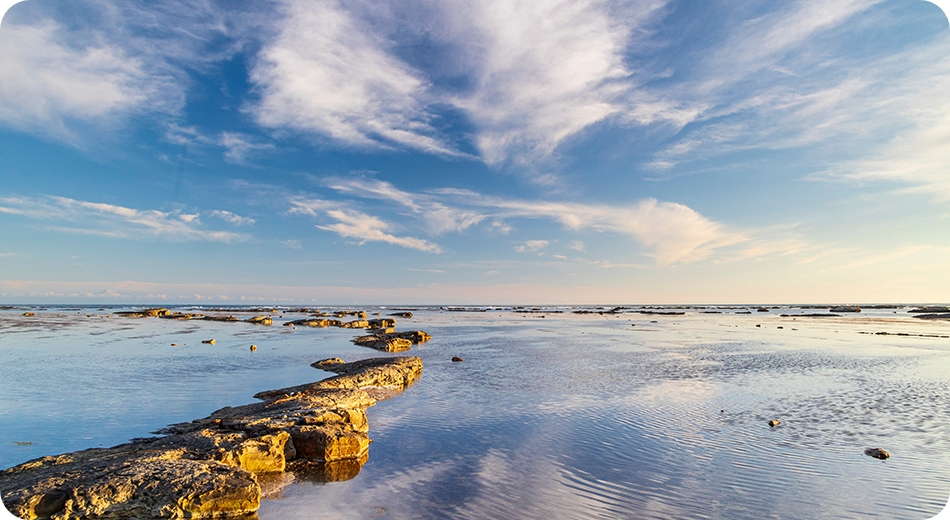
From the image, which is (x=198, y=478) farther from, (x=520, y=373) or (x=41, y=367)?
(x=41, y=367)

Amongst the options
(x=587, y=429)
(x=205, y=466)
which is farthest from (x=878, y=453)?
(x=205, y=466)

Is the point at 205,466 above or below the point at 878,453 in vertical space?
above

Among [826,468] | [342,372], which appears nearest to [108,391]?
[342,372]

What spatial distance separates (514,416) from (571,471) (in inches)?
201

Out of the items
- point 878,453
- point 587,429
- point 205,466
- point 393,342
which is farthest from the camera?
point 393,342

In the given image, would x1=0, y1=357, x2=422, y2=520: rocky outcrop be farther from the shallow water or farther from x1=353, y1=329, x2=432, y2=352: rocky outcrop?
x1=353, y1=329, x2=432, y2=352: rocky outcrop

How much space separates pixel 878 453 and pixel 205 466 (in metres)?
15.8

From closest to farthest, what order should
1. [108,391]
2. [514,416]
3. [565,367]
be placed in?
[514,416], [108,391], [565,367]

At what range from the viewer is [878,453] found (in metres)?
11.2

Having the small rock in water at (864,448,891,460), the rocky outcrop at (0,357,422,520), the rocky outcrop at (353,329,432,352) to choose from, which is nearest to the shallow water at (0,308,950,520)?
the small rock in water at (864,448,891,460)

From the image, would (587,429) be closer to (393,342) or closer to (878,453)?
(878,453)

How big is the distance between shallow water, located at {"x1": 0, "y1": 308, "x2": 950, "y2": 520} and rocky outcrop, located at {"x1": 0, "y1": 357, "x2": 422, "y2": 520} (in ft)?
2.49

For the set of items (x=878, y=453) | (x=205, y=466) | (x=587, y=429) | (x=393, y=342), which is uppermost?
(x=393, y=342)

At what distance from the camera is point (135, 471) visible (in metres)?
8.69
